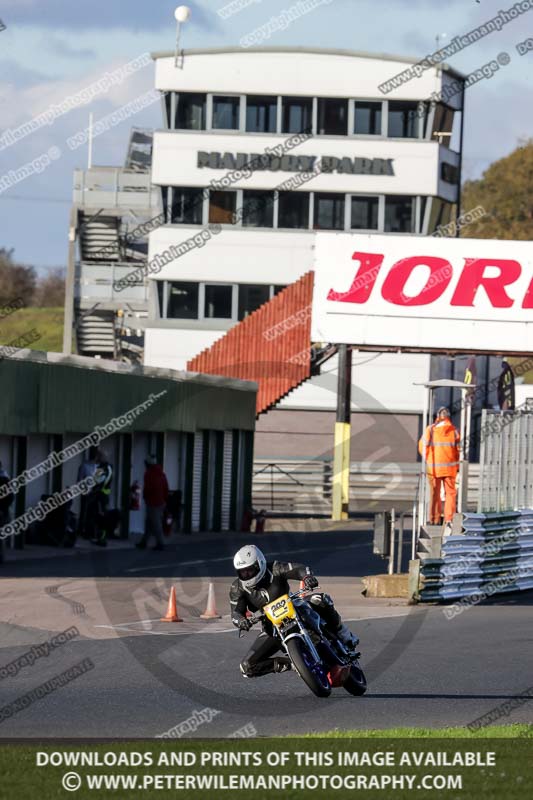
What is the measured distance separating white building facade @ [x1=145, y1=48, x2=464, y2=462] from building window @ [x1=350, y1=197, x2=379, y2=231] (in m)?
0.04

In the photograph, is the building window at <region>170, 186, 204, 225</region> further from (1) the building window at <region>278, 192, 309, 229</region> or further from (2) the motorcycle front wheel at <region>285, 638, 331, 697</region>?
(2) the motorcycle front wheel at <region>285, 638, 331, 697</region>

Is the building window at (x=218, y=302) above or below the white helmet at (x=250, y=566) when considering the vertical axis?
above

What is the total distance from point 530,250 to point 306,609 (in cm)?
2919

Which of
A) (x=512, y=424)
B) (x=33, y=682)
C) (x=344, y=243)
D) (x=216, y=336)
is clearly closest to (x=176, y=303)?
(x=216, y=336)

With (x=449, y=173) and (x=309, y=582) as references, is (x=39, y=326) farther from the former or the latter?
(x=309, y=582)

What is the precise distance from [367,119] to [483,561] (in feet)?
127

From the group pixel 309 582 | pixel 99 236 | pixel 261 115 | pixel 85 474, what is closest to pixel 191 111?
pixel 261 115

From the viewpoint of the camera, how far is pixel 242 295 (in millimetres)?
58688

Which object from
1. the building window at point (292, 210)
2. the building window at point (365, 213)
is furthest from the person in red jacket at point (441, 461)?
the building window at point (292, 210)

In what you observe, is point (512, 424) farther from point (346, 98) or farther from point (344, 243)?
point (346, 98)

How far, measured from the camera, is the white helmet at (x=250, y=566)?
12531 mm

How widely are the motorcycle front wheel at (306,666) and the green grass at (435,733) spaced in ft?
4.15

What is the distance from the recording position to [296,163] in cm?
5816

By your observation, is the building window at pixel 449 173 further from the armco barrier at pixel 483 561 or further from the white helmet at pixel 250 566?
the white helmet at pixel 250 566
